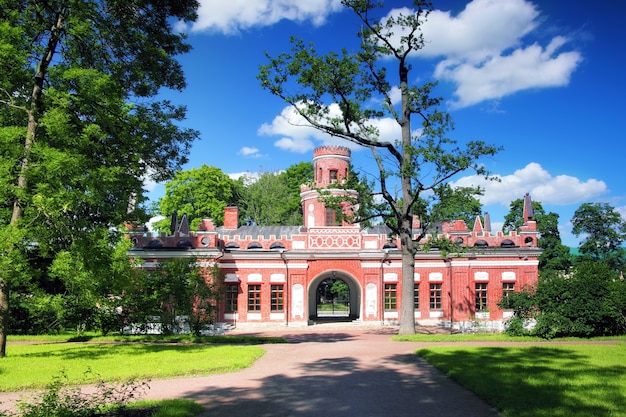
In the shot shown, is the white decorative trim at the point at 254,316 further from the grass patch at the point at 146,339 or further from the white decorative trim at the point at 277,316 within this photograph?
the grass patch at the point at 146,339

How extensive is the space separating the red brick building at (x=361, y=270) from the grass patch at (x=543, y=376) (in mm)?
15287

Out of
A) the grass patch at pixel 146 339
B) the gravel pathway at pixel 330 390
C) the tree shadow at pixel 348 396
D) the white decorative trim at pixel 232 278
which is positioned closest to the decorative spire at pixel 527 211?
the white decorative trim at pixel 232 278

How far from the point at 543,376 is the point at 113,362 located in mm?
10219

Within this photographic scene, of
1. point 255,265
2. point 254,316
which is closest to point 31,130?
point 255,265

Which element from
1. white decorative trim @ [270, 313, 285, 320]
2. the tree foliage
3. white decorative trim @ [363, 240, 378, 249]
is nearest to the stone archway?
white decorative trim @ [363, 240, 378, 249]

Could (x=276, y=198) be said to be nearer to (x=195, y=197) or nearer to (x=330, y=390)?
(x=195, y=197)

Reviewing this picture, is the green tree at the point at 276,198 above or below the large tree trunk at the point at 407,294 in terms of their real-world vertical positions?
above

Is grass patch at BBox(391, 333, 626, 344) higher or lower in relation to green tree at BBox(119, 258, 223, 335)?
lower

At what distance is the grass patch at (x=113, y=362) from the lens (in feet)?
33.8

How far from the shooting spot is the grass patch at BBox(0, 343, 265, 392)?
10.3 meters

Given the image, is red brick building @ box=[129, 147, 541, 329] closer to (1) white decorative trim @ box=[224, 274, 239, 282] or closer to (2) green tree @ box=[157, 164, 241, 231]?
(1) white decorative trim @ box=[224, 274, 239, 282]

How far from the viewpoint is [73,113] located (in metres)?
14.2

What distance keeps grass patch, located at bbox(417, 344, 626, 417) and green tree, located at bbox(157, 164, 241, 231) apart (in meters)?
35.1

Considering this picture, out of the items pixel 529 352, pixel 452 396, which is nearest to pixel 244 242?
pixel 529 352
